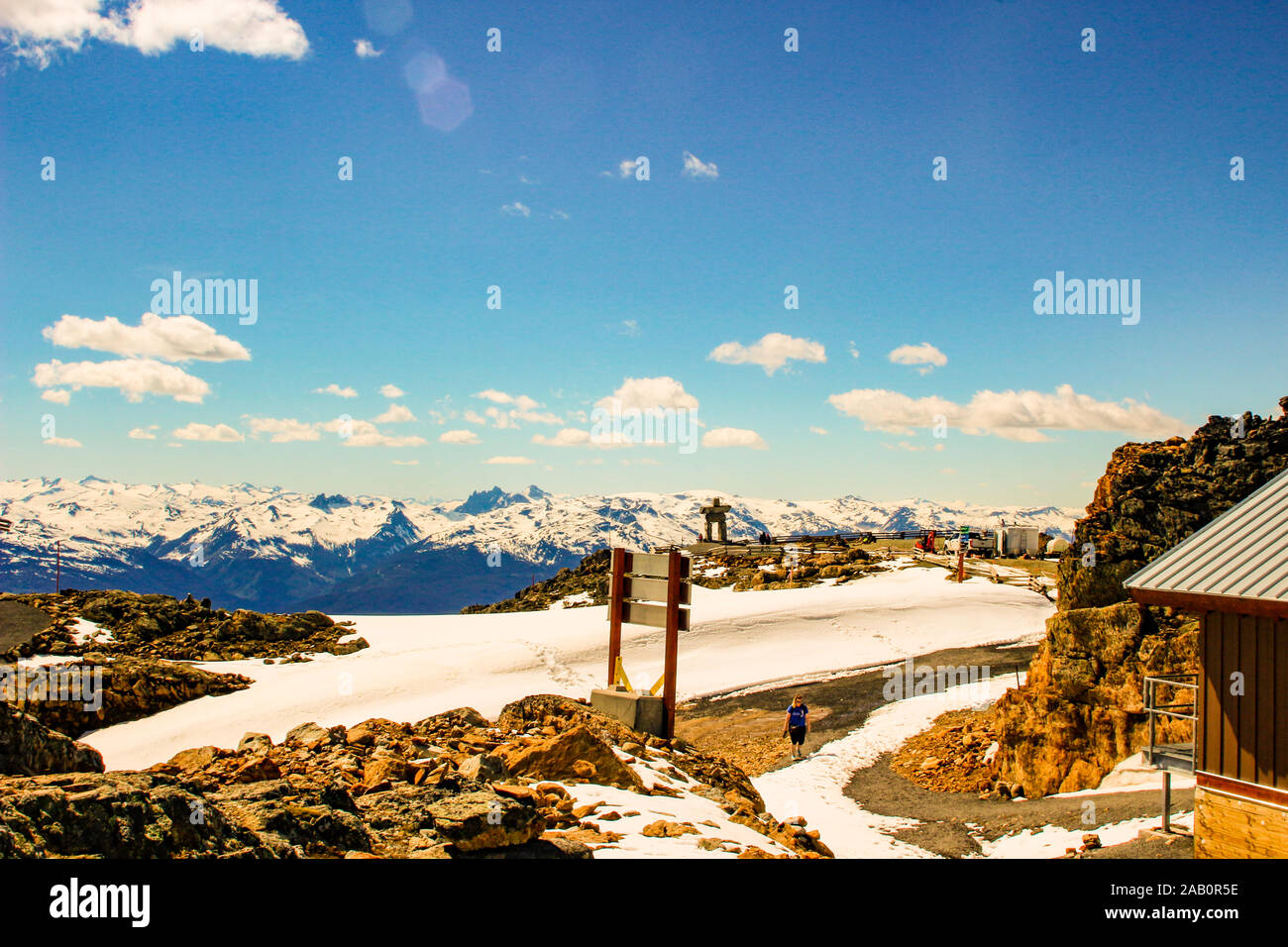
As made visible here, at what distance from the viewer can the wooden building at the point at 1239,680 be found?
27.7ft

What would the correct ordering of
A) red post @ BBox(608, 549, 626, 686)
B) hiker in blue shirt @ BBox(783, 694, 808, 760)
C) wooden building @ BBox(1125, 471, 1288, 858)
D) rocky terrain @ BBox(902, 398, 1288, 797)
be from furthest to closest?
1. hiker in blue shirt @ BBox(783, 694, 808, 760)
2. red post @ BBox(608, 549, 626, 686)
3. rocky terrain @ BBox(902, 398, 1288, 797)
4. wooden building @ BBox(1125, 471, 1288, 858)

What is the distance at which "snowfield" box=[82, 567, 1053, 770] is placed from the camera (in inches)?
740

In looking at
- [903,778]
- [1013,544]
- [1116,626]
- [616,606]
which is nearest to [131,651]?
[616,606]

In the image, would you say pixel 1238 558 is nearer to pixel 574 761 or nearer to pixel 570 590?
pixel 574 761

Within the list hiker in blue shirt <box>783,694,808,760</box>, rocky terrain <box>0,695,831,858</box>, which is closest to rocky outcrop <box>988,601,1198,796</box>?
hiker in blue shirt <box>783,694,808,760</box>

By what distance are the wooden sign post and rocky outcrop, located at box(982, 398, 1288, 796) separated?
722 cm

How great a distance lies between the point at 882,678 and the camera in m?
24.0

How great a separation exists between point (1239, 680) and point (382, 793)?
10.3 m

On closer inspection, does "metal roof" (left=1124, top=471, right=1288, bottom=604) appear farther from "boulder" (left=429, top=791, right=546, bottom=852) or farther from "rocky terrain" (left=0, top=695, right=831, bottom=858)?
"boulder" (left=429, top=791, right=546, bottom=852)

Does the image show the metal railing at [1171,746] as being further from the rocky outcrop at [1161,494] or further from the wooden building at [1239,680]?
the rocky outcrop at [1161,494]

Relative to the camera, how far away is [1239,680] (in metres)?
8.82
